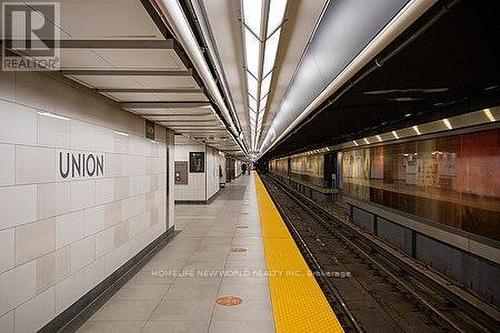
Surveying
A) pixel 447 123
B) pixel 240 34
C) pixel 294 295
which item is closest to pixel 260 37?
pixel 240 34

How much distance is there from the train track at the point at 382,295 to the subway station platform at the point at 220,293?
2.08 feet

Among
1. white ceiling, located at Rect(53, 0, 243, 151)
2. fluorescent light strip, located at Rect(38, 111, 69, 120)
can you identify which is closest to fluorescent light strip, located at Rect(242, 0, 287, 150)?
white ceiling, located at Rect(53, 0, 243, 151)

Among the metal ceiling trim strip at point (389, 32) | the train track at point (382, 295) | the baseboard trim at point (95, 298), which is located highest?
the metal ceiling trim strip at point (389, 32)

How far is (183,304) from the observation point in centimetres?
487

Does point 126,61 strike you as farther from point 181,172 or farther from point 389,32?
point 181,172

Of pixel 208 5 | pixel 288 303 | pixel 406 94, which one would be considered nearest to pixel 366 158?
pixel 406 94

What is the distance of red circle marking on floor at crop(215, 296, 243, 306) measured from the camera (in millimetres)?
4887

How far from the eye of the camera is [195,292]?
17.4 ft

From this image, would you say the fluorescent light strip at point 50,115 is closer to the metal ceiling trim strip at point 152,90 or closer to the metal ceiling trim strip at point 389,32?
the metal ceiling trim strip at point 152,90

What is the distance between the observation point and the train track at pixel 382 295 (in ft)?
A: 16.0

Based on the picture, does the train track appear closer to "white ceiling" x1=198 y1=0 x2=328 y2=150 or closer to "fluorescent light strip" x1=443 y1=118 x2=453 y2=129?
"fluorescent light strip" x1=443 y1=118 x2=453 y2=129

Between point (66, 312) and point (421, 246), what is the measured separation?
6.48m

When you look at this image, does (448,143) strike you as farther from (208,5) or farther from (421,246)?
(208,5)

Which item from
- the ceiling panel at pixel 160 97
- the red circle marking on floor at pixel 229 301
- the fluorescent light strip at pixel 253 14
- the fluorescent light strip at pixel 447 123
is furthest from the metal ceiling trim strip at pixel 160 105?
the fluorescent light strip at pixel 447 123
